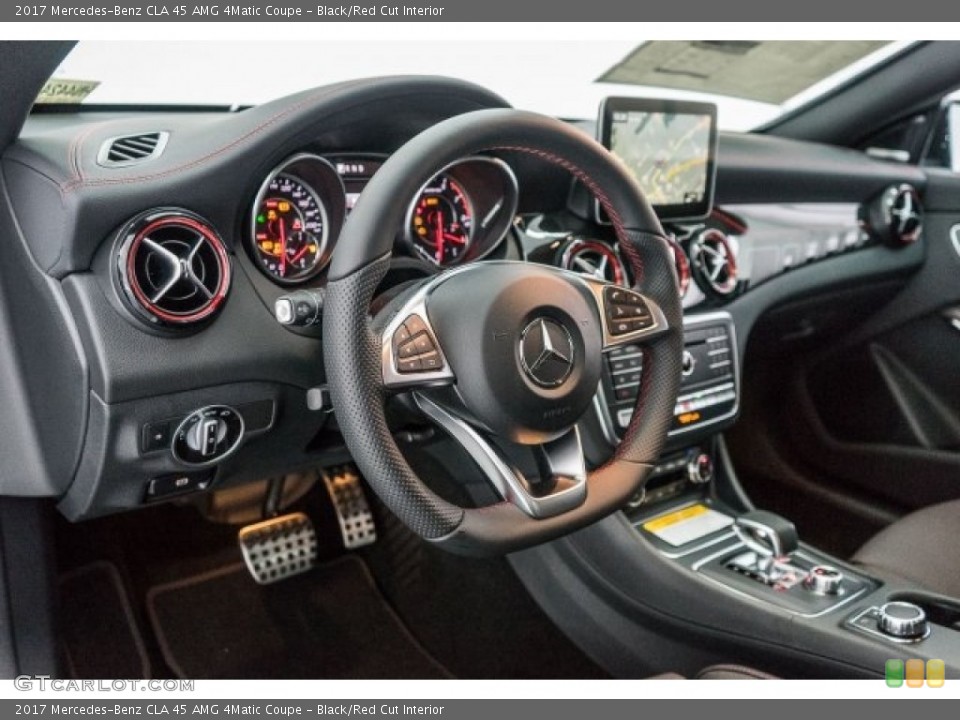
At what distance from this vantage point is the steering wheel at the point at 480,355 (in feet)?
3.50

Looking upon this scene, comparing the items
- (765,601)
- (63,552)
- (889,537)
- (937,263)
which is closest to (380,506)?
(63,552)

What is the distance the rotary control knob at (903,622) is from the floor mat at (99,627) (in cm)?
127

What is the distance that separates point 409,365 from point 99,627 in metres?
1.09

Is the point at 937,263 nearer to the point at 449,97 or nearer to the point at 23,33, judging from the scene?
the point at 449,97

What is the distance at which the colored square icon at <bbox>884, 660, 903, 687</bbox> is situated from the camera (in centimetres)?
139

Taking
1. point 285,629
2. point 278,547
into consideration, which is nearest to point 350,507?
point 278,547

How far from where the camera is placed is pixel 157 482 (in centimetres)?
127

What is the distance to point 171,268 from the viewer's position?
1.19 m

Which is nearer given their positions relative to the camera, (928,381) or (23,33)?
(23,33)

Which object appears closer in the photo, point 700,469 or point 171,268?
point 171,268

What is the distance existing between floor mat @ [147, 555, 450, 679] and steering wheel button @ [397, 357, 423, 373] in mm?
1056

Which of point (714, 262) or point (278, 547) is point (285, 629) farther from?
point (714, 262)

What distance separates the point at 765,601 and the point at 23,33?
131 cm

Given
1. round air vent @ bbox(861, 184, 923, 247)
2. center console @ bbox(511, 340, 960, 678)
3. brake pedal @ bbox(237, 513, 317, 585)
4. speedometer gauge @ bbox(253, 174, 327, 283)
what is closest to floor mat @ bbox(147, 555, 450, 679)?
brake pedal @ bbox(237, 513, 317, 585)
